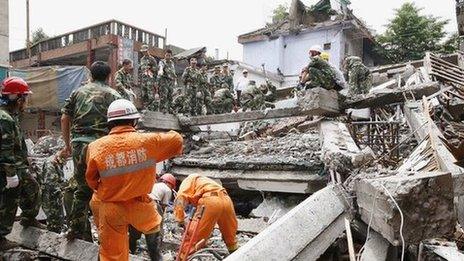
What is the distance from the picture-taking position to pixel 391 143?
253 inches

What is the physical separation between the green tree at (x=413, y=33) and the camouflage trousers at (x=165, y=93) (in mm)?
16494

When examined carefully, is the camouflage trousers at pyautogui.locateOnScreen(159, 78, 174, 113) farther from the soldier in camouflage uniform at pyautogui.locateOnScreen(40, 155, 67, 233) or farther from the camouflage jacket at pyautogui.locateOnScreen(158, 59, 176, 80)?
the soldier in camouflage uniform at pyautogui.locateOnScreen(40, 155, 67, 233)

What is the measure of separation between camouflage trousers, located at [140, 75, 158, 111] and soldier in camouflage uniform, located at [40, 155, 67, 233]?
473 centimetres

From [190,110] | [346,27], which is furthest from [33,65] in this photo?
[346,27]

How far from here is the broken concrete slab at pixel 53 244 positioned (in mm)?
3742

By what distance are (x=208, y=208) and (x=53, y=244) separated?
1581 millimetres

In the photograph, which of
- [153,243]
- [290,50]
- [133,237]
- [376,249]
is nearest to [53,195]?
[133,237]

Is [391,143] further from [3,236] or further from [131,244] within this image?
[3,236]

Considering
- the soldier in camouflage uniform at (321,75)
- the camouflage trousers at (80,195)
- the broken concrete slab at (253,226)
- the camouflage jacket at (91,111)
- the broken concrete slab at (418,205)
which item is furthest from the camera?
the soldier in camouflage uniform at (321,75)

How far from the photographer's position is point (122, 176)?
3.05 metres

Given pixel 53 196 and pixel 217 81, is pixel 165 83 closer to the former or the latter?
pixel 217 81

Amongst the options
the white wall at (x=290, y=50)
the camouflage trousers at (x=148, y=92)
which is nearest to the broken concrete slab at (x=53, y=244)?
the camouflage trousers at (x=148, y=92)

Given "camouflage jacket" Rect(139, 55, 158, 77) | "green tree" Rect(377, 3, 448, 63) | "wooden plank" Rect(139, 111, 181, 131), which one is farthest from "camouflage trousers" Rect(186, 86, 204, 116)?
"green tree" Rect(377, 3, 448, 63)

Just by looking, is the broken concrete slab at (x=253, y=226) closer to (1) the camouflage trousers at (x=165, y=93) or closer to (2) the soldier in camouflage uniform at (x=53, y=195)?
(2) the soldier in camouflage uniform at (x=53, y=195)
